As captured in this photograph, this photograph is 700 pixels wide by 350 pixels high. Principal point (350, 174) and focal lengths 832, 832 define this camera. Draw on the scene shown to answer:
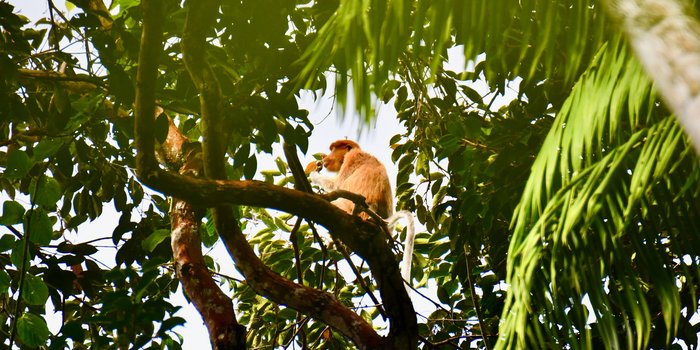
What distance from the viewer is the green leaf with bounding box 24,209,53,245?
9.73 ft

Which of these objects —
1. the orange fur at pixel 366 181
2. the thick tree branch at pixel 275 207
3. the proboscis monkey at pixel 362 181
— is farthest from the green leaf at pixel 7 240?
the orange fur at pixel 366 181

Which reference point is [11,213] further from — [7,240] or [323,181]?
[323,181]

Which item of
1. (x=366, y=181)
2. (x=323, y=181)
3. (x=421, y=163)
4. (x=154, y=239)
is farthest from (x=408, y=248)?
(x=323, y=181)

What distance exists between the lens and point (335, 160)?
324 inches

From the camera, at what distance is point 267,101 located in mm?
2967

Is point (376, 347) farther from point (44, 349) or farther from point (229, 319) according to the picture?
point (44, 349)

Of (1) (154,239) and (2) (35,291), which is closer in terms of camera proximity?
(2) (35,291)

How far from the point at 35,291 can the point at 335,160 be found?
5.30 meters

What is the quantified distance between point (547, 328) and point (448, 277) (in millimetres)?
2803

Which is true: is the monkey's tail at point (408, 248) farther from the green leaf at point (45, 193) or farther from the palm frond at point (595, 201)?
the palm frond at point (595, 201)

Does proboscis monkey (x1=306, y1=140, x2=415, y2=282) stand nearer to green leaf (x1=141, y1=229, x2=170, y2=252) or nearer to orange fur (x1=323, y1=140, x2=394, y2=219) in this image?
orange fur (x1=323, y1=140, x2=394, y2=219)

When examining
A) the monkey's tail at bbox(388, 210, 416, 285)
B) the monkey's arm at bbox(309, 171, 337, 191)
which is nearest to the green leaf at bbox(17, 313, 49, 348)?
the monkey's tail at bbox(388, 210, 416, 285)

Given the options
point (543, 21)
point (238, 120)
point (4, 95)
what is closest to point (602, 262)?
point (543, 21)

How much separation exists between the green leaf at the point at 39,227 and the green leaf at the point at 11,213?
0.12 ft
